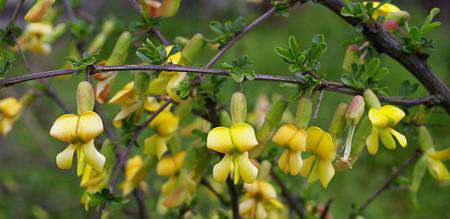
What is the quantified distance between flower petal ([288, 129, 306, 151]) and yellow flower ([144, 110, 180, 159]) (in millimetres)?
263

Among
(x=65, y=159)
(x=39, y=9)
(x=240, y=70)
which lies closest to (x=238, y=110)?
(x=240, y=70)

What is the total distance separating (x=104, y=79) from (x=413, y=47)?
0.59 m

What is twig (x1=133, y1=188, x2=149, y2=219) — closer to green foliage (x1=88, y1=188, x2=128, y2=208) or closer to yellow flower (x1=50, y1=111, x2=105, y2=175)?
green foliage (x1=88, y1=188, x2=128, y2=208)

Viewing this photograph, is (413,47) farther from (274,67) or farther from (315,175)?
(274,67)

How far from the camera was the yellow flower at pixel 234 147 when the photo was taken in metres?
0.79

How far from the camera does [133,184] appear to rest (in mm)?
1164

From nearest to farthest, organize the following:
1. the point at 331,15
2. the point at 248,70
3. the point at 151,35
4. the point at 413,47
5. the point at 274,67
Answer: the point at 248,70 → the point at 413,47 → the point at 151,35 → the point at 274,67 → the point at 331,15

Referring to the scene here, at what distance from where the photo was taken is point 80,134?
77cm

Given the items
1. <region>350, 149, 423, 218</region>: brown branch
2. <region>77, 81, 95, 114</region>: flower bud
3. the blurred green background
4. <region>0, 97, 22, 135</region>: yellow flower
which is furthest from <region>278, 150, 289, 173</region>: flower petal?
<region>0, 97, 22, 135</region>: yellow flower

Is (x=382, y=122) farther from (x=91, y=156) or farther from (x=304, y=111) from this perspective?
(x=91, y=156)

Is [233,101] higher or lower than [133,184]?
higher

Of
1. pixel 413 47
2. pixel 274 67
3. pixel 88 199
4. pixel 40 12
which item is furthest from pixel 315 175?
pixel 274 67

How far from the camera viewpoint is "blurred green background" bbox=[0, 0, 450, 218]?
2.36 meters

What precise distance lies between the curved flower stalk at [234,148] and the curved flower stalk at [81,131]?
17 cm
